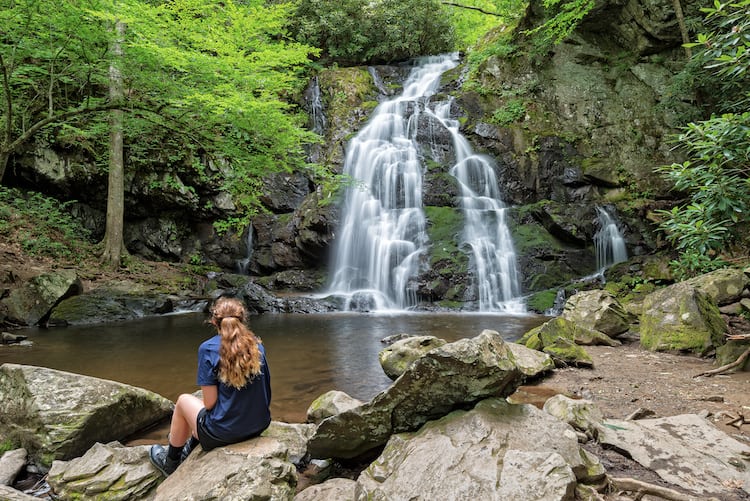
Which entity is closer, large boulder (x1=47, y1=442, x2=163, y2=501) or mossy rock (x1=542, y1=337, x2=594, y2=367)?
large boulder (x1=47, y1=442, x2=163, y2=501)

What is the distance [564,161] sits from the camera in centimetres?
1638

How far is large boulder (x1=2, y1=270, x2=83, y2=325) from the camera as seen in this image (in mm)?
9883

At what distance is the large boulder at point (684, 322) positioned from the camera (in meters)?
5.43

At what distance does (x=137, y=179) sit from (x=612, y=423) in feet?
55.6

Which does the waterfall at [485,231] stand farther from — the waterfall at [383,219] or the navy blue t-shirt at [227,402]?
the navy blue t-shirt at [227,402]

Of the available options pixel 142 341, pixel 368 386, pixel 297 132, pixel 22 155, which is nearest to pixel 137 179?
pixel 22 155

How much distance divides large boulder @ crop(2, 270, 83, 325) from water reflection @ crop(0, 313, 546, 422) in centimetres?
78

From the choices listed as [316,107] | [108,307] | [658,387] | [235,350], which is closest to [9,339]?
[108,307]

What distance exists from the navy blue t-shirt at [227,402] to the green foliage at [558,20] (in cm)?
1628

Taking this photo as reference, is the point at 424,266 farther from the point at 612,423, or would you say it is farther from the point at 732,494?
the point at 732,494

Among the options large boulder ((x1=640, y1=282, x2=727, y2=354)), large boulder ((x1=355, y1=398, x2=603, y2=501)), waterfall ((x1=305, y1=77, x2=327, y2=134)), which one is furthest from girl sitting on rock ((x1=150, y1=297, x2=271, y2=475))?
waterfall ((x1=305, y1=77, x2=327, y2=134))

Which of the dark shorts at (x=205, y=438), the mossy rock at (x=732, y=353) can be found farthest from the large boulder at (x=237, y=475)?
the mossy rock at (x=732, y=353)

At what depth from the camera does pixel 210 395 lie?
2762 mm

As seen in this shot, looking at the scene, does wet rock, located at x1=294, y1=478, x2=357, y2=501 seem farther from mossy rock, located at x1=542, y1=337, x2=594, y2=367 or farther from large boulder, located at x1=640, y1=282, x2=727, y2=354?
large boulder, located at x1=640, y1=282, x2=727, y2=354
